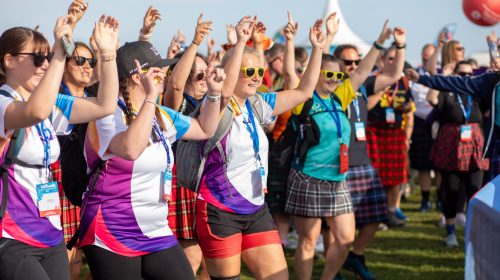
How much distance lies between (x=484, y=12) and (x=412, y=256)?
4.10 metres

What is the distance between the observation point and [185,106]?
19.8 feet

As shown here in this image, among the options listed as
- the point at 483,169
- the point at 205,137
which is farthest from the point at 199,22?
the point at 483,169

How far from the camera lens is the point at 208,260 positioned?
17.4 ft

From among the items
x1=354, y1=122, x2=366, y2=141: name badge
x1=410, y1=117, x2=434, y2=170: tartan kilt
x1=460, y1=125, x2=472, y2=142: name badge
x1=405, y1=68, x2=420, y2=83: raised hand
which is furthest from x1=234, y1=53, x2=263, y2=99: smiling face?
x1=410, y1=117, x2=434, y2=170: tartan kilt

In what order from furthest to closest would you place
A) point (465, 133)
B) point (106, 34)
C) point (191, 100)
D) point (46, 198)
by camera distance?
point (465, 133)
point (191, 100)
point (46, 198)
point (106, 34)

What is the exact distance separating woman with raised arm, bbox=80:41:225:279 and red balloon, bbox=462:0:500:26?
814 centimetres

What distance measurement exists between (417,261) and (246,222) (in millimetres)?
4235

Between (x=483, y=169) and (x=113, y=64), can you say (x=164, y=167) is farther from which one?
(x=483, y=169)

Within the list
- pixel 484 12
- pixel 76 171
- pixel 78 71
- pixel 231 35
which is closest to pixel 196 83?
pixel 231 35

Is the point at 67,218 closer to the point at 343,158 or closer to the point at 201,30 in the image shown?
the point at 201,30

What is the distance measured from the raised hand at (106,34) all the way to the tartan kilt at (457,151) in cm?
660

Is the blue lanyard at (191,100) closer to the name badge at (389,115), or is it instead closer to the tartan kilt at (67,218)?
the tartan kilt at (67,218)

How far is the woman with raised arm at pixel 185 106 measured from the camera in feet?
19.1

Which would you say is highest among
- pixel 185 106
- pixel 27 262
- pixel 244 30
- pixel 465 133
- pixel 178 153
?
pixel 244 30
